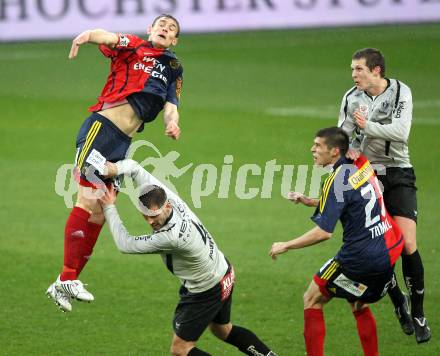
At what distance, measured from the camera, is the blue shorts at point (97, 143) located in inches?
342

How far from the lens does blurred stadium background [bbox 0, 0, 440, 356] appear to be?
995 cm

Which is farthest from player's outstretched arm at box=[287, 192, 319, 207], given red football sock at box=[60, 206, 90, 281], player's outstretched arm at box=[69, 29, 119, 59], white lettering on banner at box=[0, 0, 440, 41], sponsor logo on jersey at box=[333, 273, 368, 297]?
white lettering on banner at box=[0, 0, 440, 41]

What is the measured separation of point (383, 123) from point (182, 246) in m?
2.35

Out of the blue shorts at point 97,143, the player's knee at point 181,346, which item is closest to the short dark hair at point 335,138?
the blue shorts at point 97,143

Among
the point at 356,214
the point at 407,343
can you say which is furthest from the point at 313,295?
the point at 407,343

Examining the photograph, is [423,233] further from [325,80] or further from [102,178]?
[325,80]

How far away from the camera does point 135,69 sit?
8922 mm

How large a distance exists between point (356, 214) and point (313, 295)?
86cm

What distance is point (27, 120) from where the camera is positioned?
20.5 meters

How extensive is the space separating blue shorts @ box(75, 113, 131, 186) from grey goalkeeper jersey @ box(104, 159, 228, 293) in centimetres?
49

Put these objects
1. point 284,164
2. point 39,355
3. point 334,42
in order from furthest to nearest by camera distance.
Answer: point 334,42 → point 284,164 → point 39,355

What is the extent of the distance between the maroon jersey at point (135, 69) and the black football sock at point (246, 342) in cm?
219

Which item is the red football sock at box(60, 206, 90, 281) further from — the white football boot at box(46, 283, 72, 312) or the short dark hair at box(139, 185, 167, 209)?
the short dark hair at box(139, 185, 167, 209)

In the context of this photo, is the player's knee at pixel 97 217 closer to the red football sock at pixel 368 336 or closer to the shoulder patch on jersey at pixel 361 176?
the shoulder patch on jersey at pixel 361 176
